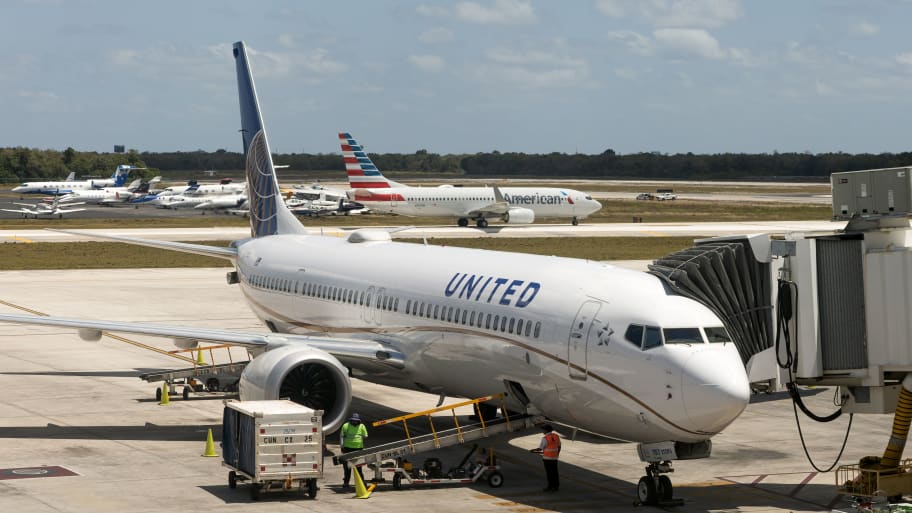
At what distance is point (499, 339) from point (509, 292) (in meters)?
1.10

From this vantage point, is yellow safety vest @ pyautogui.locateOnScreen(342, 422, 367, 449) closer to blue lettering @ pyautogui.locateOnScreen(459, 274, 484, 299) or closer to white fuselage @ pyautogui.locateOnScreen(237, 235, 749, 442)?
white fuselage @ pyautogui.locateOnScreen(237, 235, 749, 442)

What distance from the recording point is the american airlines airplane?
116m

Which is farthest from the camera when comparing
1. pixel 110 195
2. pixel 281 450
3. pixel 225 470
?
pixel 110 195

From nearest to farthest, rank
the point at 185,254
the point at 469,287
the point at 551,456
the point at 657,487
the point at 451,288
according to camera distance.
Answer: the point at 657,487
the point at 551,456
the point at 469,287
the point at 451,288
the point at 185,254

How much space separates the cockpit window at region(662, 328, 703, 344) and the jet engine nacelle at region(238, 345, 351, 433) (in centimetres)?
853

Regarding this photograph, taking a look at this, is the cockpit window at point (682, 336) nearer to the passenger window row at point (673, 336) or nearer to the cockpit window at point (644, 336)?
the passenger window row at point (673, 336)

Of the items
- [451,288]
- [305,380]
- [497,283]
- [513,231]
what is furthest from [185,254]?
[497,283]

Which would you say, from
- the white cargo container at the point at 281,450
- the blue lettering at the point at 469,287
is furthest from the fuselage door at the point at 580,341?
the white cargo container at the point at 281,450

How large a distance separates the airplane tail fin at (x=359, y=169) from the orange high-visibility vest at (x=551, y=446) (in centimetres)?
9376

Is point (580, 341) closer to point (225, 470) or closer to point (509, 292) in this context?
point (509, 292)

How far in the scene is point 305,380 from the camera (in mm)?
28281

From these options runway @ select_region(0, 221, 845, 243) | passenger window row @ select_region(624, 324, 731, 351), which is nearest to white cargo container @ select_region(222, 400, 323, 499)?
passenger window row @ select_region(624, 324, 731, 351)

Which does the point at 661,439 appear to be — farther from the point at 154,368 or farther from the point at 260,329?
the point at 260,329

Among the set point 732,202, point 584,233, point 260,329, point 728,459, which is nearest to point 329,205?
point 584,233
